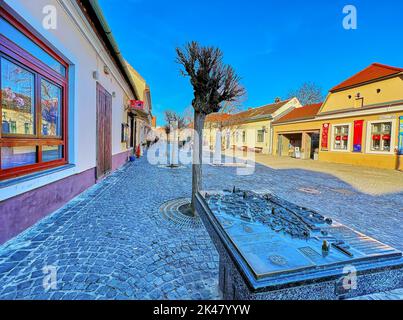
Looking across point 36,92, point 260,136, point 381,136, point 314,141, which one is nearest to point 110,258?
point 36,92

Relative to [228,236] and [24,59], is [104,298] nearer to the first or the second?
[228,236]

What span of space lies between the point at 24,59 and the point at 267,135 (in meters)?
21.9

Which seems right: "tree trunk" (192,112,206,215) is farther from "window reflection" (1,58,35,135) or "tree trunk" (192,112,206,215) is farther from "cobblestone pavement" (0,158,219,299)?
"window reflection" (1,58,35,135)

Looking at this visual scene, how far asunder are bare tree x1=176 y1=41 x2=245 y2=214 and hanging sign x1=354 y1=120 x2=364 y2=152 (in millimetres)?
12743

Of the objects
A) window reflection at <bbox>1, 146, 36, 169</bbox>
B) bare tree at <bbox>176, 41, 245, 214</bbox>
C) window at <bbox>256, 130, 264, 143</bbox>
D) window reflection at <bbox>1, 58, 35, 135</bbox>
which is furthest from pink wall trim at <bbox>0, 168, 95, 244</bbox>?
window at <bbox>256, 130, 264, 143</bbox>

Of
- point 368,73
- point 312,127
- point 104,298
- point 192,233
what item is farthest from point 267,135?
point 104,298

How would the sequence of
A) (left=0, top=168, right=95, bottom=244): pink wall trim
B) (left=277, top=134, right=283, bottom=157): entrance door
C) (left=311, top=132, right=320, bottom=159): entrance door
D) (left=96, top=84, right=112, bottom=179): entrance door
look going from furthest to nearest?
(left=277, top=134, right=283, bottom=157): entrance door
(left=311, top=132, right=320, bottom=159): entrance door
(left=96, top=84, right=112, bottom=179): entrance door
(left=0, top=168, right=95, bottom=244): pink wall trim

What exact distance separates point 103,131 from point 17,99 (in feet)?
11.6

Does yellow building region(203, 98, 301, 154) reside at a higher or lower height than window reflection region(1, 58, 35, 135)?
higher

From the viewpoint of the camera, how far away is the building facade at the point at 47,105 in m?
2.83

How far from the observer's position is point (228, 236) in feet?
5.91

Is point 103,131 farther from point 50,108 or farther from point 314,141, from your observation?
point 314,141

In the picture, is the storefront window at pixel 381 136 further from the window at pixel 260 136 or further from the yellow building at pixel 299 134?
the window at pixel 260 136

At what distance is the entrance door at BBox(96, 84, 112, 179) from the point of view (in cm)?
624
